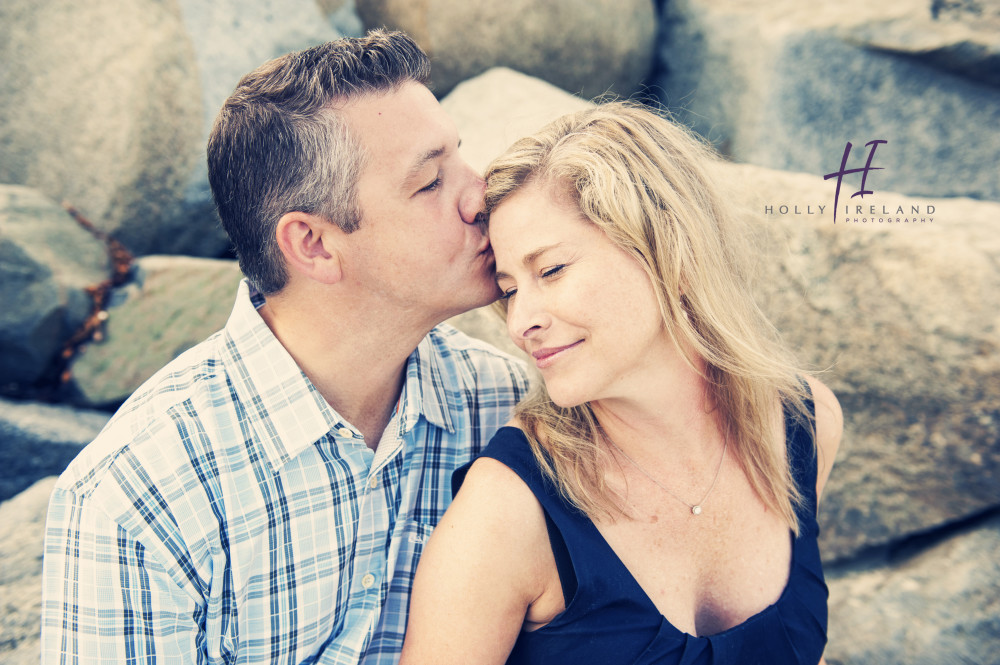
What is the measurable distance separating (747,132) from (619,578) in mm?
2935

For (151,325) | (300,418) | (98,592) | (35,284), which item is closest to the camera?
(98,592)

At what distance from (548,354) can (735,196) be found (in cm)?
124

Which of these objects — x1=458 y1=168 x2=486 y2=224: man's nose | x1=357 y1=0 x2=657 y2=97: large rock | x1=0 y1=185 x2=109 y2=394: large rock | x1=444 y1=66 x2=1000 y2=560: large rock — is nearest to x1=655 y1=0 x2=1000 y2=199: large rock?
x1=357 y1=0 x2=657 y2=97: large rock

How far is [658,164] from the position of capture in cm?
192

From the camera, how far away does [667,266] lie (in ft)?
6.10

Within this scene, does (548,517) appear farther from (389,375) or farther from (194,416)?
(194,416)

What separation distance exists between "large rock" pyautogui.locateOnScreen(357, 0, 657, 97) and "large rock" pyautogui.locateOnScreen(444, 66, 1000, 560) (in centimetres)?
147

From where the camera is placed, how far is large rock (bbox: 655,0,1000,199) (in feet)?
12.6

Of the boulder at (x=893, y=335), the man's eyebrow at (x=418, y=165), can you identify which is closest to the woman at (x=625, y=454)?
the man's eyebrow at (x=418, y=165)

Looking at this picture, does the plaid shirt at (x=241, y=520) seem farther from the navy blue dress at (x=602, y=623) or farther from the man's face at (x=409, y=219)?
the navy blue dress at (x=602, y=623)

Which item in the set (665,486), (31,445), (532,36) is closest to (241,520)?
(665,486)

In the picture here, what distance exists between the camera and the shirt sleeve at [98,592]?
66.1 inches

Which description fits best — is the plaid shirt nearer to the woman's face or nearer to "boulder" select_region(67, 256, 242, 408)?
the woman's face

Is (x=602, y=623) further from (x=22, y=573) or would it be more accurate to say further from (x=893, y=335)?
(x=22, y=573)
